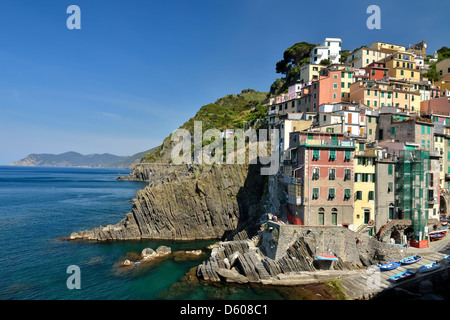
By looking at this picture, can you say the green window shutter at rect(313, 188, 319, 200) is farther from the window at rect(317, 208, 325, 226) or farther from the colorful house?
the window at rect(317, 208, 325, 226)

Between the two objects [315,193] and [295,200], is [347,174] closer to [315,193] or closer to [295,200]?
[315,193]

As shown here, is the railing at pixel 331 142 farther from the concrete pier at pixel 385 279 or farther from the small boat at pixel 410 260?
the concrete pier at pixel 385 279

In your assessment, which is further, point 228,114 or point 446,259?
point 228,114

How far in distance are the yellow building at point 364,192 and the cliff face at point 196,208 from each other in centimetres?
1934

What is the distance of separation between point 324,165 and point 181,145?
3695 inches

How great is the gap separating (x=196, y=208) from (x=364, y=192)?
102ft

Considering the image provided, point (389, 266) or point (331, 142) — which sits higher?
point (331, 142)

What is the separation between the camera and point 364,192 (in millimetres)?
35125

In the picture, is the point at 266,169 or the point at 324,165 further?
the point at 266,169

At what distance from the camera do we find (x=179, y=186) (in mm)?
56312

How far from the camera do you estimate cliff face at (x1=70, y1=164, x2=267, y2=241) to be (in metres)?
52.2

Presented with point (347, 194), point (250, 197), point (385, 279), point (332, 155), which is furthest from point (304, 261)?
point (250, 197)
